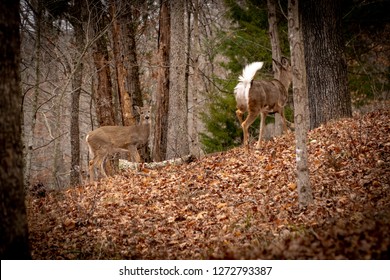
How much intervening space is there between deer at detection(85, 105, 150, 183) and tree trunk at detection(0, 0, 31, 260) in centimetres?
747

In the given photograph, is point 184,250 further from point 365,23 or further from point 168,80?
point 365,23

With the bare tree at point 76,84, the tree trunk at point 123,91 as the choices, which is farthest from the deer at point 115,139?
the bare tree at point 76,84

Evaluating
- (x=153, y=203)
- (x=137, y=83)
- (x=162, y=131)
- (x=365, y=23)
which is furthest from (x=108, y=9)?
(x=365, y=23)

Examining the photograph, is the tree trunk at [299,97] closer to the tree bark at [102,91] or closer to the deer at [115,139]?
the deer at [115,139]

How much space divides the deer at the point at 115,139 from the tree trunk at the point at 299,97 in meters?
6.68

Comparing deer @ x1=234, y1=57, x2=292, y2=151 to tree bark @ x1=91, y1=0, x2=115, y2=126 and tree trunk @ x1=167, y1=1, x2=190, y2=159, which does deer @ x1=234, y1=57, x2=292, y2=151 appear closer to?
tree trunk @ x1=167, y1=1, x2=190, y2=159

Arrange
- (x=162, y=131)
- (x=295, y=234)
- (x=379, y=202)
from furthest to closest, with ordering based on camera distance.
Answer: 1. (x=162, y=131)
2. (x=379, y=202)
3. (x=295, y=234)

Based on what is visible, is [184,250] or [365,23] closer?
[184,250]

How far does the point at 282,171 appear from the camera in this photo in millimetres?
8359

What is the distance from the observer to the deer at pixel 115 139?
12.3m

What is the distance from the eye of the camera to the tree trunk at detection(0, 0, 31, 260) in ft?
14.8
